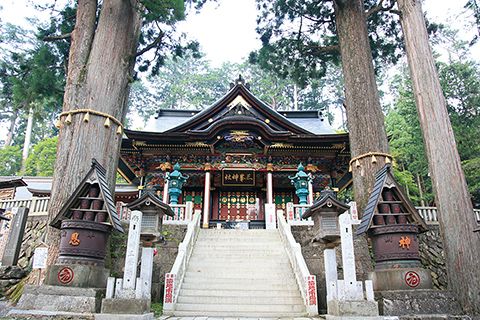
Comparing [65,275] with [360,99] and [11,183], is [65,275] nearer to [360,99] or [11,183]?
[360,99]

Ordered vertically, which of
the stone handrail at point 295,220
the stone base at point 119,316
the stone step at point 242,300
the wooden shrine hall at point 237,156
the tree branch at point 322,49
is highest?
the tree branch at point 322,49

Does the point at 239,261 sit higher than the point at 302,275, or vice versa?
the point at 239,261

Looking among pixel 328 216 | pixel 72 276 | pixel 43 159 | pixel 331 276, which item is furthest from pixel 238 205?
pixel 43 159

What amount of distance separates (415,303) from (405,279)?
395 millimetres

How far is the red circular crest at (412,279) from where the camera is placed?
5521 mm

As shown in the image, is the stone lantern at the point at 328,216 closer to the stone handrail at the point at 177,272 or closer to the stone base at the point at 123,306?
the stone handrail at the point at 177,272

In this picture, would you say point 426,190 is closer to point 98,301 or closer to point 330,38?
point 330,38

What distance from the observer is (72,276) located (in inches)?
207

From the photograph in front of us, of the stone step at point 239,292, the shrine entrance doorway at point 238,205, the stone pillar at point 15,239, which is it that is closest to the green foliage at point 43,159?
the shrine entrance doorway at point 238,205

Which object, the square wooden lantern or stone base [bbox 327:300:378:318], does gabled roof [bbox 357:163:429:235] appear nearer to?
stone base [bbox 327:300:378:318]

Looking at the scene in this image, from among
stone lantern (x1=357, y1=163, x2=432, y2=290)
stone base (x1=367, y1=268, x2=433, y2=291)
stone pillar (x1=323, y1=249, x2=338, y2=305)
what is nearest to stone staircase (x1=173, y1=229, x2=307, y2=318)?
stone pillar (x1=323, y1=249, x2=338, y2=305)

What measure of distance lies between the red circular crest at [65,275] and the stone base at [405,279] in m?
5.51

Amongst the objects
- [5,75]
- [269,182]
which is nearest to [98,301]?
[5,75]

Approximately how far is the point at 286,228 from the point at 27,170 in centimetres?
2450
